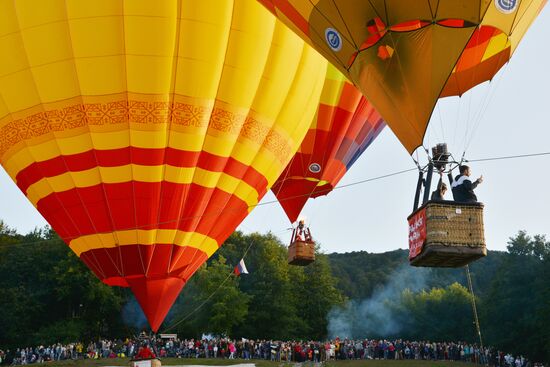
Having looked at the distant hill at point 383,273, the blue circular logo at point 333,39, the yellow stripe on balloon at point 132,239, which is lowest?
the yellow stripe on balloon at point 132,239

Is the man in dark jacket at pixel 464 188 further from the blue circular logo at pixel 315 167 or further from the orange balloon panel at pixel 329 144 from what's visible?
the blue circular logo at pixel 315 167

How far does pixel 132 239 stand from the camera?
38.6 ft

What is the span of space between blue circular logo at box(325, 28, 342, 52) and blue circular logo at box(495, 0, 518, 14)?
1652 millimetres

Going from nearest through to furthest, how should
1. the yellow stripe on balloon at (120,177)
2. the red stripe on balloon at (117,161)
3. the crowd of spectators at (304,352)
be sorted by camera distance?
the red stripe on balloon at (117,161), the yellow stripe on balloon at (120,177), the crowd of spectators at (304,352)

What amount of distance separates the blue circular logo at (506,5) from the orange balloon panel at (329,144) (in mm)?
8178

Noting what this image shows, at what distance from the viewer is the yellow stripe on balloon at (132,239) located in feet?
38.5

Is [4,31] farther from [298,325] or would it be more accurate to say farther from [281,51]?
[298,325]

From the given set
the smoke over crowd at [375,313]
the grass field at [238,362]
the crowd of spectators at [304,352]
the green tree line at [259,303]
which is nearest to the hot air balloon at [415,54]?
the grass field at [238,362]

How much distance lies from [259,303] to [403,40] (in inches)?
1329

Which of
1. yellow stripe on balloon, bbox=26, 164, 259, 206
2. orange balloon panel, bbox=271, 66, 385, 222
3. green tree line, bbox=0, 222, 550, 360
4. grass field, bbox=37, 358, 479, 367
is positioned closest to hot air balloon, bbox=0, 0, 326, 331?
yellow stripe on balloon, bbox=26, 164, 259, 206

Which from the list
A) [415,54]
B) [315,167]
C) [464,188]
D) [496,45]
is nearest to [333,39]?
[415,54]

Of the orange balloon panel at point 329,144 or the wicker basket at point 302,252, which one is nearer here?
the wicker basket at point 302,252

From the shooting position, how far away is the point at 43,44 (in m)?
10.9

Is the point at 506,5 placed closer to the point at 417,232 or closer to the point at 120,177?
the point at 417,232
